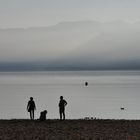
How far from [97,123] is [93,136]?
603 cm

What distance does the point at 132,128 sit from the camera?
2422cm

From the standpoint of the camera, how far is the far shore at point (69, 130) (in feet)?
67.9

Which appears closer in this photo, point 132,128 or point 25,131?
point 25,131

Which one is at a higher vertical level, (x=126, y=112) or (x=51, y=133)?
(x=126, y=112)

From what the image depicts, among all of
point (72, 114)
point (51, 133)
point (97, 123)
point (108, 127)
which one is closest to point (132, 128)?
point (108, 127)

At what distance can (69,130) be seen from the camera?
2341cm

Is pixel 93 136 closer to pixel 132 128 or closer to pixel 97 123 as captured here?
pixel 132 128

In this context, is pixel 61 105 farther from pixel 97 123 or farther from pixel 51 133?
pixel 51 133

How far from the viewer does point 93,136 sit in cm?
2080

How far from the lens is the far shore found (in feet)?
67.9

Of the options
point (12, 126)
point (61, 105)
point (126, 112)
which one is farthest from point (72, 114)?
point (12, 126)

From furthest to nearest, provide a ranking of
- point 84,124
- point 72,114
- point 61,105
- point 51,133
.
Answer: point 72,114
point 61,105
point 84,124
point 51,133

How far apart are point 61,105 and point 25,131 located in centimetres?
724

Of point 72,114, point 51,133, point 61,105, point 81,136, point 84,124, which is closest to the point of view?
point 81,136
